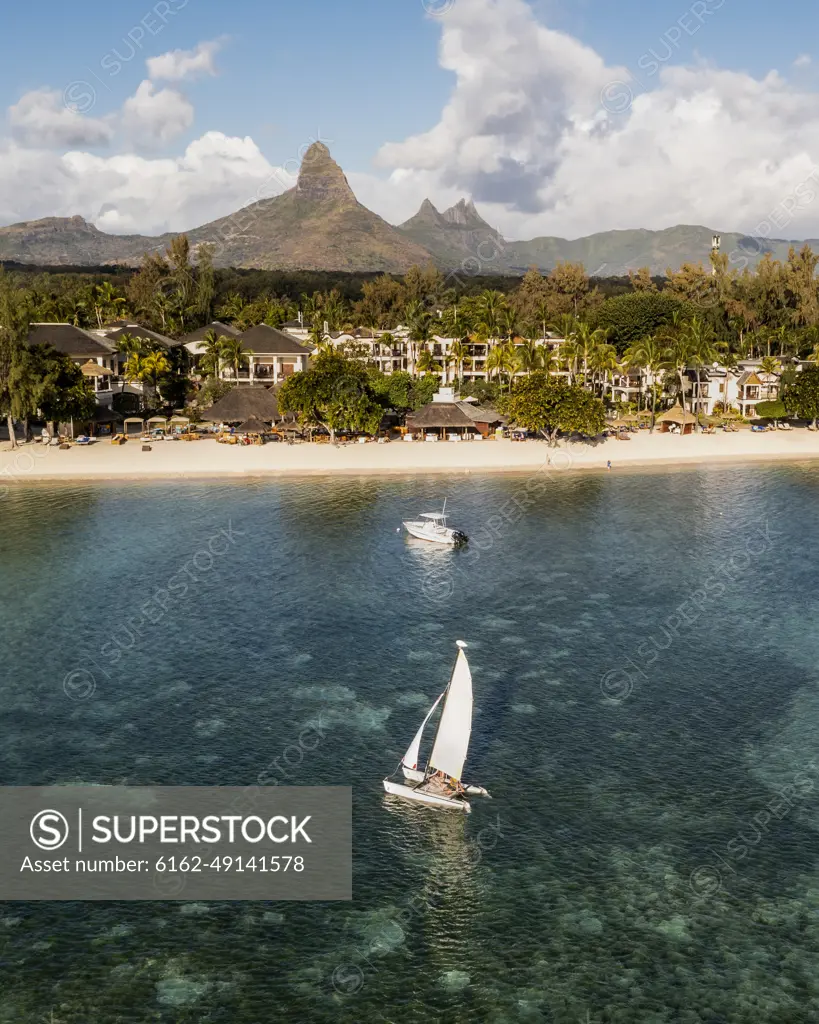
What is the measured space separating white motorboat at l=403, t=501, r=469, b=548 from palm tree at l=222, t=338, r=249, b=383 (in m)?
59.9

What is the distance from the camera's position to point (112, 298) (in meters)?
159

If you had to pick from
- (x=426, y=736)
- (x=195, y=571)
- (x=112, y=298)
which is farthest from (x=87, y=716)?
(x=112, y=298)

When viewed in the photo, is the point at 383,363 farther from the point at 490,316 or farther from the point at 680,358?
the point at 680,358

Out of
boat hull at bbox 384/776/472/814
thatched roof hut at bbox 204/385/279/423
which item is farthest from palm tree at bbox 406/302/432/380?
boat hull at bbox 384/776/472/814

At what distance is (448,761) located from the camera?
31.7 m

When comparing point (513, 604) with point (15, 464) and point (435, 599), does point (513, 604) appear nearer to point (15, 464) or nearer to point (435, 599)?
point (435, 599)

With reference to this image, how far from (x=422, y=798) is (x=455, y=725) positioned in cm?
301

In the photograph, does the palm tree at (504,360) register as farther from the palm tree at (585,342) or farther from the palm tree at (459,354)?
the palm tree at (585,342)

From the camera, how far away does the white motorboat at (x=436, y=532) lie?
2463 inches

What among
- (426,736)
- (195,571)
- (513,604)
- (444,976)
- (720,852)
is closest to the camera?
(444,976)

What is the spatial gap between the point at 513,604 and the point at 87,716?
75.0 ft

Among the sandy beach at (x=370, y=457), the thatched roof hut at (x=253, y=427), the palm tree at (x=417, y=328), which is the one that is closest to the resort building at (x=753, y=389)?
the sandy beach at (x=370, y=457)

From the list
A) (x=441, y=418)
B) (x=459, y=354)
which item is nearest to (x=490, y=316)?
(x=459, y=354)

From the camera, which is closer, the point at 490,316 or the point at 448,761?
the point at 448,761
